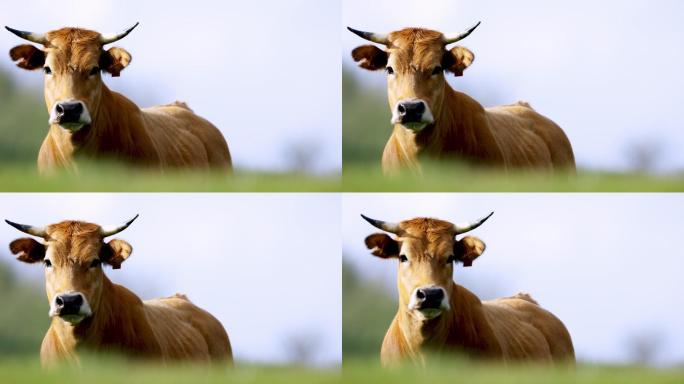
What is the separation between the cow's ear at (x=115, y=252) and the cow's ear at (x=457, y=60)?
2.46 metres

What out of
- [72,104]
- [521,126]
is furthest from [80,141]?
[521,126]

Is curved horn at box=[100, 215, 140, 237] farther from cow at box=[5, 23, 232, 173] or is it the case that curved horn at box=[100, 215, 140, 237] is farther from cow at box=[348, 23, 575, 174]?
cow at box=[348, 23, 575, 174]

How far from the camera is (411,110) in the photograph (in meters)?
13.6

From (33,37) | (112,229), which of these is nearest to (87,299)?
(112,229)

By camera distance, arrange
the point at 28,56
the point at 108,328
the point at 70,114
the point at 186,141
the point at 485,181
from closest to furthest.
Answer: the point at 70,114, the point at 108,328, the point at 485,181, the point at 28,56, the point at 186,141

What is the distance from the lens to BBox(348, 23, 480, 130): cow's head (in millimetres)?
13805

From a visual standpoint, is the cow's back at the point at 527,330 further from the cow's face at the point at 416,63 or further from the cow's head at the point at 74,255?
the cow's head at the point at 74,255

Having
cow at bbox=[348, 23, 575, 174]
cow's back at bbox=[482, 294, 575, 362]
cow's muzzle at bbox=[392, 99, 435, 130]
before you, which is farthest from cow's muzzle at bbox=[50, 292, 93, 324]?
cow's back at bbox=[482, 294, 575, 362]

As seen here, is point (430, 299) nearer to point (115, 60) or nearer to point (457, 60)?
point (457, 60)

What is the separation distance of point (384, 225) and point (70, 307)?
2115mm

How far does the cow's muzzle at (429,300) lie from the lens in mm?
13258

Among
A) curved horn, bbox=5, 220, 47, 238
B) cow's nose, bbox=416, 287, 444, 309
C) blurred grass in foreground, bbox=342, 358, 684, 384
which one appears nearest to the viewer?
cow's nose, bbox=416, 287, 444, 309

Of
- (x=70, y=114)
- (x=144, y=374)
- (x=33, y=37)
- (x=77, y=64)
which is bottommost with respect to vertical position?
(x=144, y=374)

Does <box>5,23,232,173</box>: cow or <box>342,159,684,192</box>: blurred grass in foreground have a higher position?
<box>5,23,232,173</box>: cow
